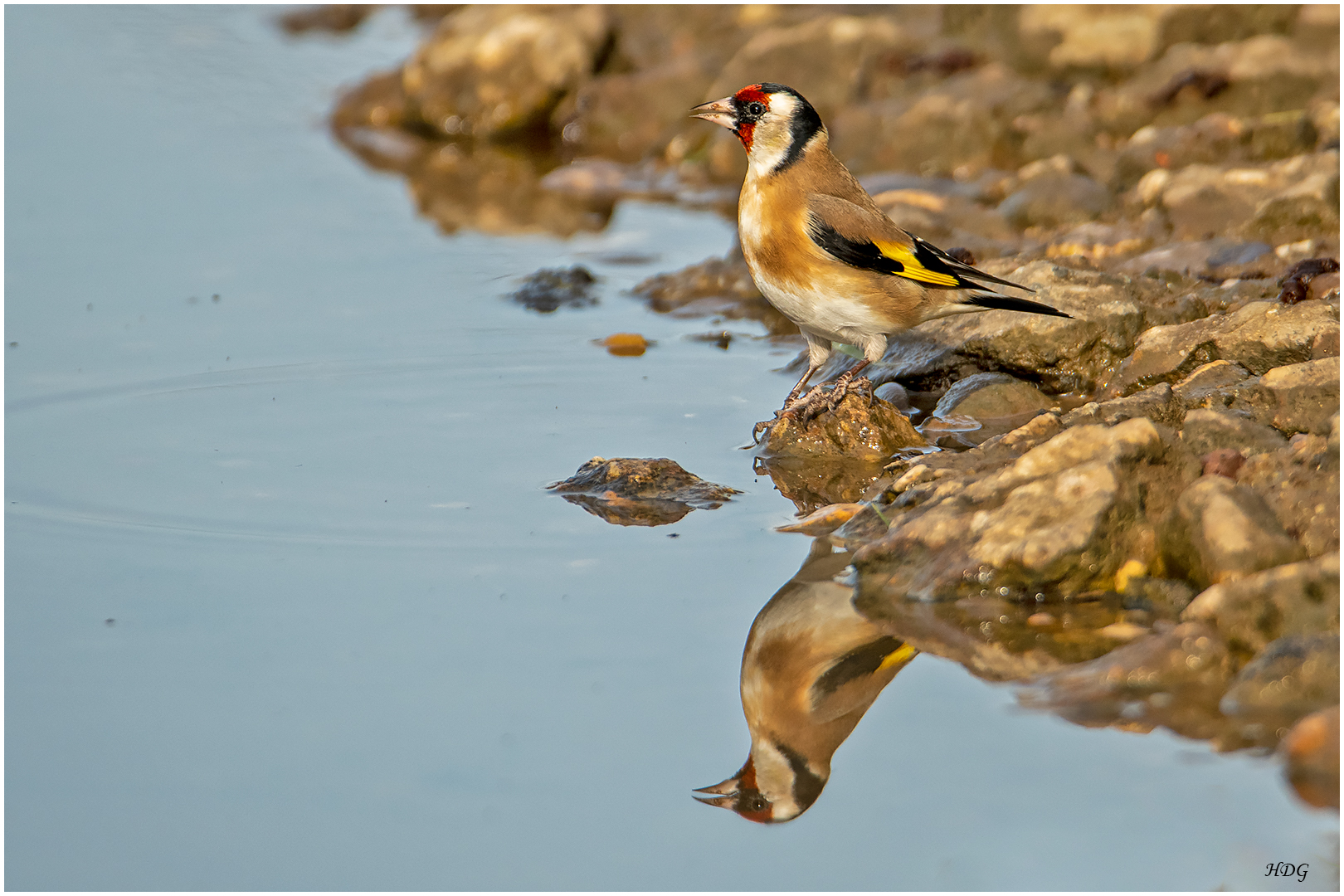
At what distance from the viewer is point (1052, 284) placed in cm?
674

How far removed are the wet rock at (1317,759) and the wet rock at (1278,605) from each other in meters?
0.41

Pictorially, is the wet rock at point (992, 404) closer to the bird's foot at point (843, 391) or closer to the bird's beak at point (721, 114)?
the bird's foot at point (843, 391)

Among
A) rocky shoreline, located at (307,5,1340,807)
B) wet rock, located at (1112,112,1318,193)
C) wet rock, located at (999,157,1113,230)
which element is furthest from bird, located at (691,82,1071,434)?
wet rock, located at (1112,112,1318,193)

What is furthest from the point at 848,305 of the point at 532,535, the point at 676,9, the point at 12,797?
the point at 676,9

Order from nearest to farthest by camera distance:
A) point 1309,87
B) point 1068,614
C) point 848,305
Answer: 1. point 1068,614
2. point 848,305
3. point 1309,87

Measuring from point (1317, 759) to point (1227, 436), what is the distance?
1.71 metres

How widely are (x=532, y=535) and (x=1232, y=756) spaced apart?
2.58 m

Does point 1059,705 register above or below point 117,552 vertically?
above

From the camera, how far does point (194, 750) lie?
3.75 meters

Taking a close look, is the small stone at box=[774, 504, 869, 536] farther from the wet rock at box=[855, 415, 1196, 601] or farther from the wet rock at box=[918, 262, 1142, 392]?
the wet rock at box=[918, 262, 1142, 392]

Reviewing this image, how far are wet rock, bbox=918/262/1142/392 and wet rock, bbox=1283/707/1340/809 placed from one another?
3309 millimetres

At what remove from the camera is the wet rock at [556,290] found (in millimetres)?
8422

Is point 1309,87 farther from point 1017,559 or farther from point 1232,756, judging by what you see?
point 1232,756

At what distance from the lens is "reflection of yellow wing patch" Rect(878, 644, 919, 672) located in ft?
13.8
